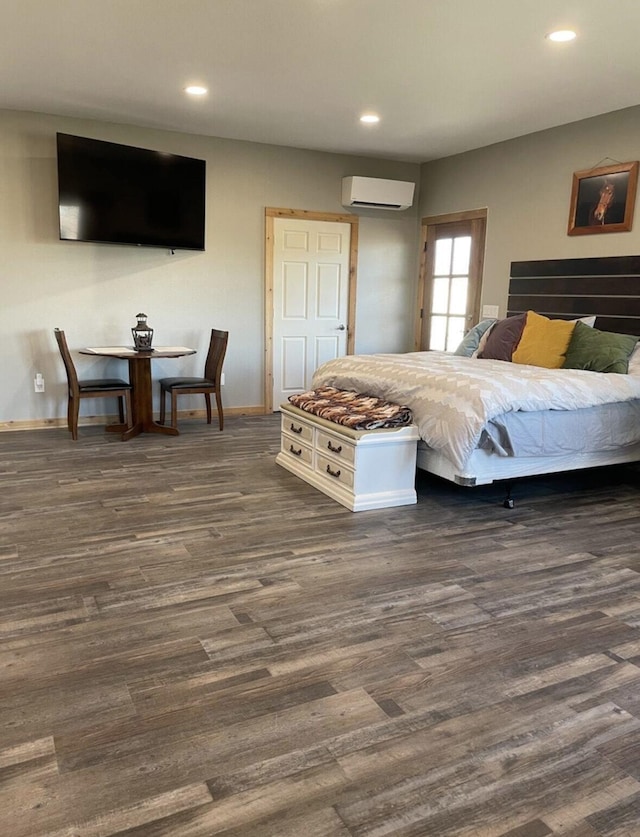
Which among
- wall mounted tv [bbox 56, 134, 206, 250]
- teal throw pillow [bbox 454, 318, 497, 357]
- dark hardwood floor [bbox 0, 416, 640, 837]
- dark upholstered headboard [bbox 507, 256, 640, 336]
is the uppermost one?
wall mounted tv [bbox 56, 134, 206, 250]

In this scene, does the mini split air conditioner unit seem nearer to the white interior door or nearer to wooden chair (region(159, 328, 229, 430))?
the white interior door

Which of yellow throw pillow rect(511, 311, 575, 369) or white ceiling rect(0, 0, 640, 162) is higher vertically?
white ceiling rect(0, 0, 640, 162)

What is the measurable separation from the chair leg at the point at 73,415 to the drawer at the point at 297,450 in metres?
1.80

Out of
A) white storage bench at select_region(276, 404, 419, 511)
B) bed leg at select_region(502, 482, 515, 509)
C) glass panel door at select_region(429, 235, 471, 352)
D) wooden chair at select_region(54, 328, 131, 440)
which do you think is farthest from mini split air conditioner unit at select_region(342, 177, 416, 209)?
bed leg at select_region(502, 482, 515, 509)

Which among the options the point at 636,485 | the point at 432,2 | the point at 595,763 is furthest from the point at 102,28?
the point at 636,485

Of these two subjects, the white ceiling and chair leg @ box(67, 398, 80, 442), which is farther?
chair leg @ box(67, 398, 80, 442)

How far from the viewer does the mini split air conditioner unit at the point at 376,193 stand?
641 cm

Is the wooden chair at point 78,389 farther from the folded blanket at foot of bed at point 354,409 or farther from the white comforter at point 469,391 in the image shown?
the white comforter at point 469,391

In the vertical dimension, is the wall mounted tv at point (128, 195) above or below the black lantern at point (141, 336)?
above

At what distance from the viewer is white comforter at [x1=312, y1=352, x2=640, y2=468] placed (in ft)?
11.5

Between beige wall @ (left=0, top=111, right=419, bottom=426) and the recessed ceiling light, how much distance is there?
10.8ft

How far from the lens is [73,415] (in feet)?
16.9

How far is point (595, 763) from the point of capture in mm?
1730

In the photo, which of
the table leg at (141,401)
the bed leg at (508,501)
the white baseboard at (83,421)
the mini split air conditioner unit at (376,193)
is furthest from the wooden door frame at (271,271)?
the bed leg at (508,501)
